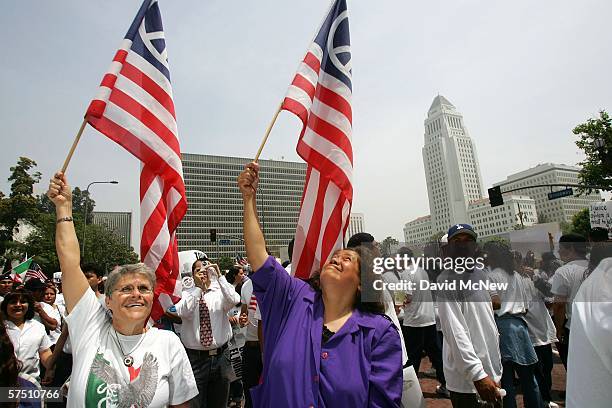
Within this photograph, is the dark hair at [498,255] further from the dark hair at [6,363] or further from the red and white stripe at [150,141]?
the dark hair at [6,363]

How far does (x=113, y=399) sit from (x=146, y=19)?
4.24m

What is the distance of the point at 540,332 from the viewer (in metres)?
5.45

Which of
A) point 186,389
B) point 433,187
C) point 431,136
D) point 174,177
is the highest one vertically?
point 431,136

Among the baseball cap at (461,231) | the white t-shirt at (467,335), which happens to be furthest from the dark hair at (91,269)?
the baseball cap at (461,231)

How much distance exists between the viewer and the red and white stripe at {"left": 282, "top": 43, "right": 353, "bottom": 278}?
3.82 metres

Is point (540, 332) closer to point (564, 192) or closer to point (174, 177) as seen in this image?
point (174, 177)

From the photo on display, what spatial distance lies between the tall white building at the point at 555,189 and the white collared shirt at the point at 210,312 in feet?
302

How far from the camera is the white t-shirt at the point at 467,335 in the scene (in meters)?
3.45

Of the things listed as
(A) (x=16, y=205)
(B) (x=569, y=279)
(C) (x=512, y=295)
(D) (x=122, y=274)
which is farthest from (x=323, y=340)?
(A) (x=16, y=205)

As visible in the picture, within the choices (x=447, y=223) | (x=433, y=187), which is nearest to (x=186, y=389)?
(x=447, y=223)

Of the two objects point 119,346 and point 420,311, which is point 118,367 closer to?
point 119,346

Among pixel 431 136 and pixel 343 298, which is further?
pixel 431 136

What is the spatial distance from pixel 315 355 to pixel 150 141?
3.10 meters

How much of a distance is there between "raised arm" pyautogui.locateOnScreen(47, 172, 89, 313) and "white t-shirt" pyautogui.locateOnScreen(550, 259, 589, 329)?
18.2ft
